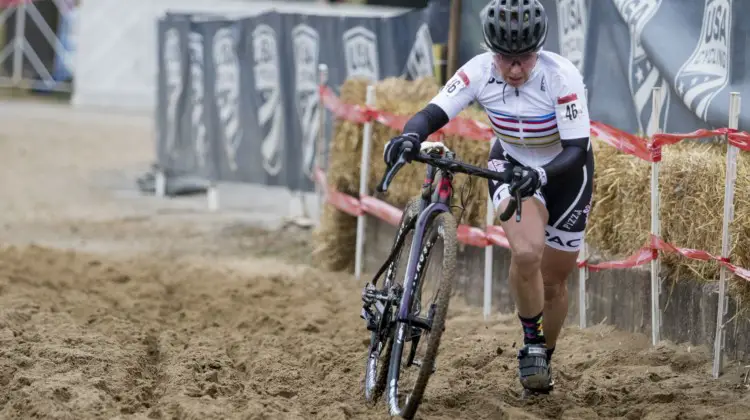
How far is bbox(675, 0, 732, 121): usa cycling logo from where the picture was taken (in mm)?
7363

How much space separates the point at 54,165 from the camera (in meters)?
21.2

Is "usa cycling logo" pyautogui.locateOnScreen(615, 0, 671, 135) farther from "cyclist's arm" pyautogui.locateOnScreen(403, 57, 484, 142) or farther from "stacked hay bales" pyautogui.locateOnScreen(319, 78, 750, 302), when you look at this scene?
"cyclist's arm" pyautogui.locateOnScreen(403, 57, 484, 142)

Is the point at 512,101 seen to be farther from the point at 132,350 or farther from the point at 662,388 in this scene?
the point at 132,350

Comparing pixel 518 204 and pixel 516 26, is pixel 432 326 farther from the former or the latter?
pixel 516 26

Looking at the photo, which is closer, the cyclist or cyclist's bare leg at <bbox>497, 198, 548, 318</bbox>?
the cyclist

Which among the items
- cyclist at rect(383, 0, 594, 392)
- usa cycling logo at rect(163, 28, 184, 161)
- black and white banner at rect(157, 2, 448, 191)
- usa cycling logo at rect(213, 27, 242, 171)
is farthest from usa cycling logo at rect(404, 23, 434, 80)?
cyclist at rect(383, 0, 594, 392)

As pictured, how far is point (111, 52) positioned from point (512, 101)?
25.8 meters

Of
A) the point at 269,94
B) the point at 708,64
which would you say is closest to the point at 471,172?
the point at 708,64

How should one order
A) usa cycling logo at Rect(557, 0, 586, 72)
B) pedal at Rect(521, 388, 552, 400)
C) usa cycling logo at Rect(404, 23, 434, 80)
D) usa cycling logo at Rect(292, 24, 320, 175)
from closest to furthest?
1. pedal at Rect(521, 388, 552, 400)
2. usa cycling logo at Rect(557, 0, 586, 72)
3. usa cycling logo at Rect(404, 23, 434, 80)
4. usa cycling logo at Rect(292, 24, 320, 175)

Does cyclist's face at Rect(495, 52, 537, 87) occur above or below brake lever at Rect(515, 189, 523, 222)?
above

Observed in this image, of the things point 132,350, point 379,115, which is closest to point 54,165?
point 379,115

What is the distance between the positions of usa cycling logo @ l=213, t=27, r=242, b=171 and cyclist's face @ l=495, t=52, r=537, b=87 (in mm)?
10290

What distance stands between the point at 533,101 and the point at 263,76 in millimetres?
9642

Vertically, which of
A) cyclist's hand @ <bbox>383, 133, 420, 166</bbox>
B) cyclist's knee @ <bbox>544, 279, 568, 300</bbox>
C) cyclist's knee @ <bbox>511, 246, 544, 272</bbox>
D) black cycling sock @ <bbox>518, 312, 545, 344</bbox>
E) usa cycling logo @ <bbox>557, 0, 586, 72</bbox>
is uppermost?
usa cycling logo @ <bbox>557, 0, 586, 72</bbox>
